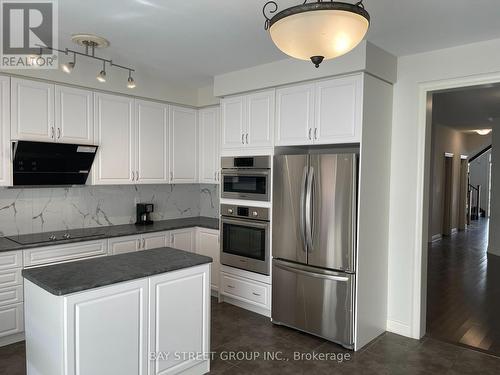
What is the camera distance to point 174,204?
524cm

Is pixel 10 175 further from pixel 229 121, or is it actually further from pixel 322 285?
pixel 322 285

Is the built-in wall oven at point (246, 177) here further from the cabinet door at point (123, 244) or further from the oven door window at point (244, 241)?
the cabinet door at point (123, 244)

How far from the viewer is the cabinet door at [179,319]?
8.09 ft

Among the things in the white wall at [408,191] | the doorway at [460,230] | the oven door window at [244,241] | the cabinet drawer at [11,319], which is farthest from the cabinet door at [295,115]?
the cabinet drawer at [11,319]

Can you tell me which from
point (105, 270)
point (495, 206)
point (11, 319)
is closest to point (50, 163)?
point (11, 319)

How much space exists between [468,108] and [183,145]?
4928mm

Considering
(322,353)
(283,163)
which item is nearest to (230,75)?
(283,163)

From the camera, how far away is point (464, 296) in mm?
4723

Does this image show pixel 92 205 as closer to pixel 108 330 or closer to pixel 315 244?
pixel 108 330

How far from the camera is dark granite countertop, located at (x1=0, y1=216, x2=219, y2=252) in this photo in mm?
3438

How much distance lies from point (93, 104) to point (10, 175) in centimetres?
111

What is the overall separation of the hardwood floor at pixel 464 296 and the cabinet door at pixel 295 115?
231cm

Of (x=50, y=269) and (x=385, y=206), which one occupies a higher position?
(x=385, y=206)

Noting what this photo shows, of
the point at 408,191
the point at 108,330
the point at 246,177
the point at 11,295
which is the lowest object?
the point at 11,295
